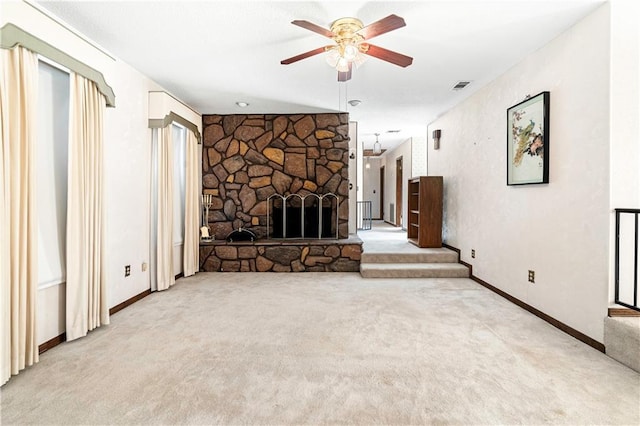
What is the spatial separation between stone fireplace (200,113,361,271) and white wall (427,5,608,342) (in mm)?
2218

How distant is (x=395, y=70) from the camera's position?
12.1 ft

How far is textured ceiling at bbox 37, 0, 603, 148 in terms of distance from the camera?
2.49 meters

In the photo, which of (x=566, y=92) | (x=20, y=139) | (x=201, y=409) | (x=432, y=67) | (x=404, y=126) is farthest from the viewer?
(x=404, y=126)

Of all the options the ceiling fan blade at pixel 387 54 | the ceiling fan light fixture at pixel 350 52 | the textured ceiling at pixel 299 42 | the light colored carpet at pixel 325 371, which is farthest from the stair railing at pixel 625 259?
the ceiling fan light fixture at pixel 350 52

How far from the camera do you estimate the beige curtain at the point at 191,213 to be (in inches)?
188

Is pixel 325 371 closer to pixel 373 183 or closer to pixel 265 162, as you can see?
pixel 265 162

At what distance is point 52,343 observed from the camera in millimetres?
2529

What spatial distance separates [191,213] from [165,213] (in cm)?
74

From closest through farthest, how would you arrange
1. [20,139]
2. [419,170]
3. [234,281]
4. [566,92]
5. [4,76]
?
1. [4,76]
2. [20,139]
3. [566,92]
4. [234,281]
5. [419,170]

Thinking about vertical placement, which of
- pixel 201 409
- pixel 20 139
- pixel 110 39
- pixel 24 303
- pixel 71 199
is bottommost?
pixel 201 409

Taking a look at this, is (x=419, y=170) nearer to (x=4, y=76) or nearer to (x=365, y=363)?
(x=365, y=363)

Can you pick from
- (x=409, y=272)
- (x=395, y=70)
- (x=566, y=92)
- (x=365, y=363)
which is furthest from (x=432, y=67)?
(x=365, y=363)

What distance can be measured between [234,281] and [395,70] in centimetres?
335

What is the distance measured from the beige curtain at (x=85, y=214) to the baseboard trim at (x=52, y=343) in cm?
7
